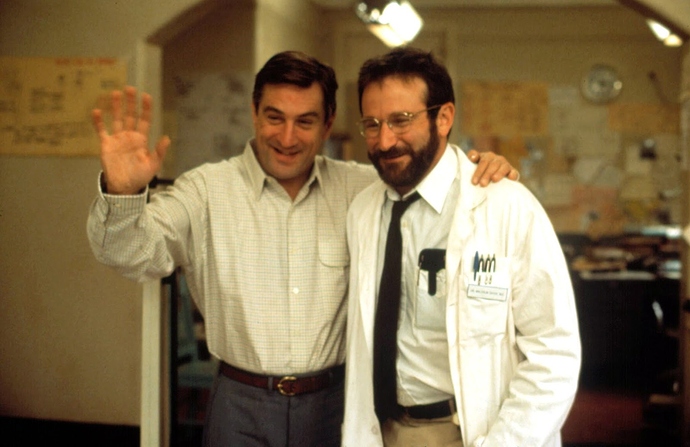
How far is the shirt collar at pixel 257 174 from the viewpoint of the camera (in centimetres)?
218

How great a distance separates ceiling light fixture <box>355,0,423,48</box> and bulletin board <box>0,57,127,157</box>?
223 cm

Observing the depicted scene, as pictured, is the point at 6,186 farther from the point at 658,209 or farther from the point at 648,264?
the point at 658,209

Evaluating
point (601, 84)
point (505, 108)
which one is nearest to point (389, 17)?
point (505, 108)

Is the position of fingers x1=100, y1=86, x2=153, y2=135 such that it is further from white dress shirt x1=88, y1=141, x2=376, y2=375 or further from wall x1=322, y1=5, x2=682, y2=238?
wall x1=322, y1=5, x2=682, y2=238

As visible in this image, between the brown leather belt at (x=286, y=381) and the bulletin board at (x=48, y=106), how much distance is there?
138cm

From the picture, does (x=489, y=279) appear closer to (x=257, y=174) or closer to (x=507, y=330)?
(x=507, y=330)

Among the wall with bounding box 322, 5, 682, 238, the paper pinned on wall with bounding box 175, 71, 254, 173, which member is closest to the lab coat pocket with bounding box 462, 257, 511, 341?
the paper pinned on wall with bounding box 175, 71, 254, 173

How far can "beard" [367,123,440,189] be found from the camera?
192 cm

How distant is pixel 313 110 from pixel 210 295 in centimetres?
62

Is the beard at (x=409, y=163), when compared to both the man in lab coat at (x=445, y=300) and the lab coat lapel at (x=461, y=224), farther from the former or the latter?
the lab coat lapel at (x=461, y=224)

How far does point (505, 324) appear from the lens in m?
1.83

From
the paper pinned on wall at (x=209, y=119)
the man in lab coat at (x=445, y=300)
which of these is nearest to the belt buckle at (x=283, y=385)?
the man in lab coat at (x=445, y=300)

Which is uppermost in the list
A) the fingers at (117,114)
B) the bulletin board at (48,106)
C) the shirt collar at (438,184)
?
the bulletin board at (48,106)

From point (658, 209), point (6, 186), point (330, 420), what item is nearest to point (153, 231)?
point (330, 420)
